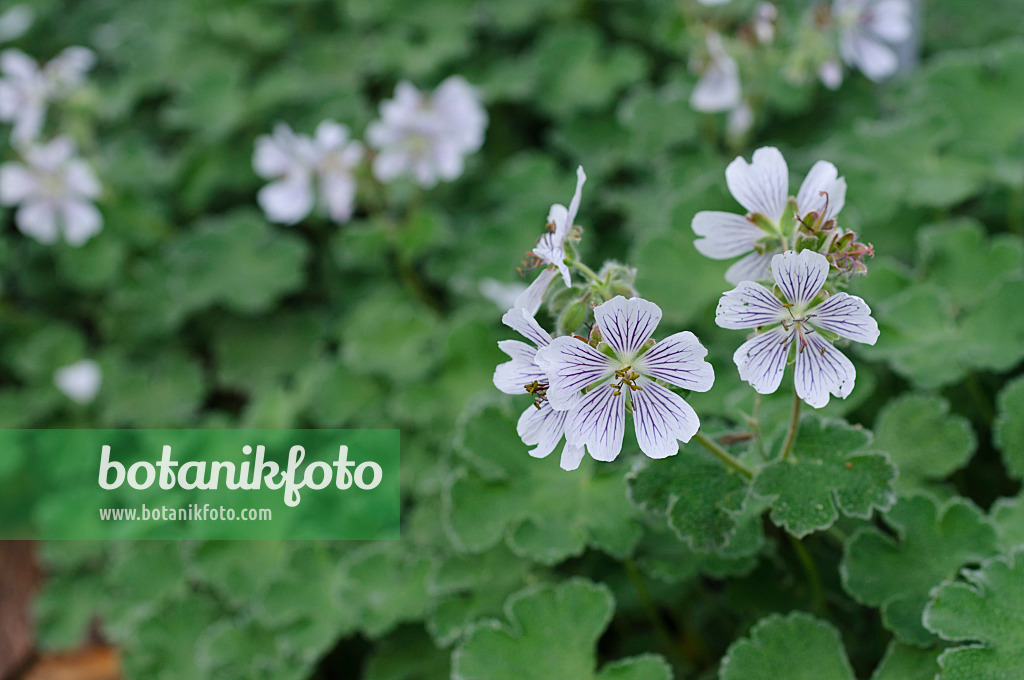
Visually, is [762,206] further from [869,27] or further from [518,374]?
[869,27]

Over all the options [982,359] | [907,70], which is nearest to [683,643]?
[982,359]

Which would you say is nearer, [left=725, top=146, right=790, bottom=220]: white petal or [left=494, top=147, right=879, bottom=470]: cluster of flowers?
[left=494, top=147, right=879, bottom=470]: cluster of flowers

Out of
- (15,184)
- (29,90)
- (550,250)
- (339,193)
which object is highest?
(29,90)

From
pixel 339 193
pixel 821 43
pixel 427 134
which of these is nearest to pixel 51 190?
pixel 339 193

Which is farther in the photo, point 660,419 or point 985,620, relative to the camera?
point 985,620

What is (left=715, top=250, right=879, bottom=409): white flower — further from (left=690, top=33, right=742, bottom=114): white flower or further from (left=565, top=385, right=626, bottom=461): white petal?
(left=690, top=33, right=742, bottom=114): white flower

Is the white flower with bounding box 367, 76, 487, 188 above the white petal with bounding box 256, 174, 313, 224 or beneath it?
above

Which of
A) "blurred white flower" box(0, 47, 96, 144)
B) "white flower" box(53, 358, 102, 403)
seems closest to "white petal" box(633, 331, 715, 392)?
"white flower" box(53, 358, 102, 403)

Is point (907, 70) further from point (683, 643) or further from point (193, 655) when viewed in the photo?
point (193, 655)

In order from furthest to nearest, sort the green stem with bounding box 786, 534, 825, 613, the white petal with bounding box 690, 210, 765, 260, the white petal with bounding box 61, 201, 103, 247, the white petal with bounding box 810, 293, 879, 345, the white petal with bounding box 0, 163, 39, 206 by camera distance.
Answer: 1. the white petal with bounding box 61, 201, 103, 247
2. the white petal with bounding box 0, 163, 39, 206
3. the green stem with bounding box 786, 534, 825, 613
4. the white petal with bounding box 690, 210, 765, 260
5. the white petal with bounding box 810, 293, 879, 345
